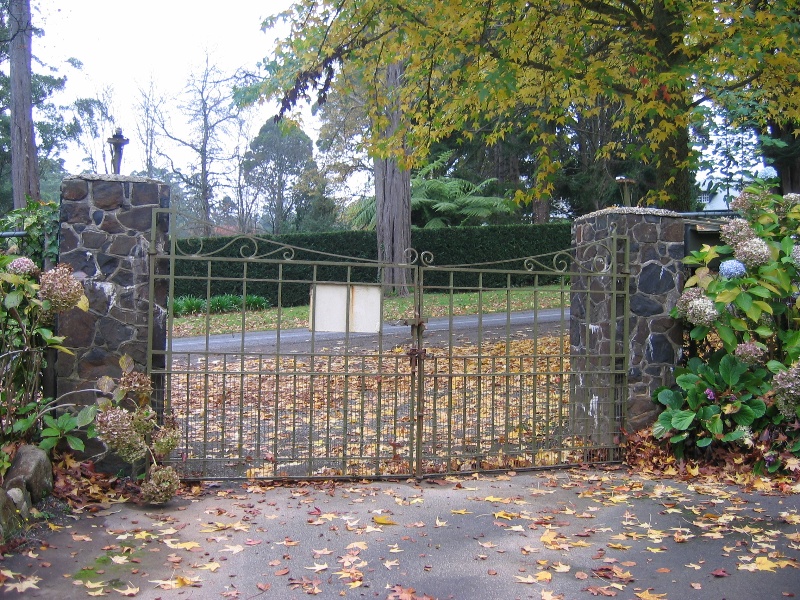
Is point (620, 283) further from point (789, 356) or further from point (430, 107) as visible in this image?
point (430, 107)

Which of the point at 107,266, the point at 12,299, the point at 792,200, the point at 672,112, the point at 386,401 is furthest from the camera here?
the point at 672,112

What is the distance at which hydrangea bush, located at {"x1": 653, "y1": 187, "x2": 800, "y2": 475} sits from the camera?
5.18m

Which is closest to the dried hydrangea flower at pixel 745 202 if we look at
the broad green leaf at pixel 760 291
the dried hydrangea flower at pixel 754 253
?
the dried hydrangea flower at pixel 754 253

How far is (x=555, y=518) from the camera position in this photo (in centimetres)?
433

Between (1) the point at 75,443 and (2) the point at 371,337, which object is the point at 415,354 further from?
(2) the point at 371,337

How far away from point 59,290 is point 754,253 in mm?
4950

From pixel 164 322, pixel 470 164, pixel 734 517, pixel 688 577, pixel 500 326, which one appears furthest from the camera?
pixel 470 164

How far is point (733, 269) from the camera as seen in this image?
5.25m

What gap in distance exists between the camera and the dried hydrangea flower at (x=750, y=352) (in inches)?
205

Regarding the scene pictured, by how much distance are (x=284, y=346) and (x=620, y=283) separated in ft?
19.6

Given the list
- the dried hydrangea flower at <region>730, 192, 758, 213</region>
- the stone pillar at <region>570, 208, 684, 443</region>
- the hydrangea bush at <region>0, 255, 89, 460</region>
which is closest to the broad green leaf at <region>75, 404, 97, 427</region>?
the hydrangea bush at <region>0, 255, 89, 460</region>

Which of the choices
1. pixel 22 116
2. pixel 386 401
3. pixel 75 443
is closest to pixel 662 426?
pixel 386 401

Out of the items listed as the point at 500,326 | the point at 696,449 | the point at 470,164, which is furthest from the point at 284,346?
the point at 470,164

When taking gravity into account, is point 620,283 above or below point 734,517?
above
